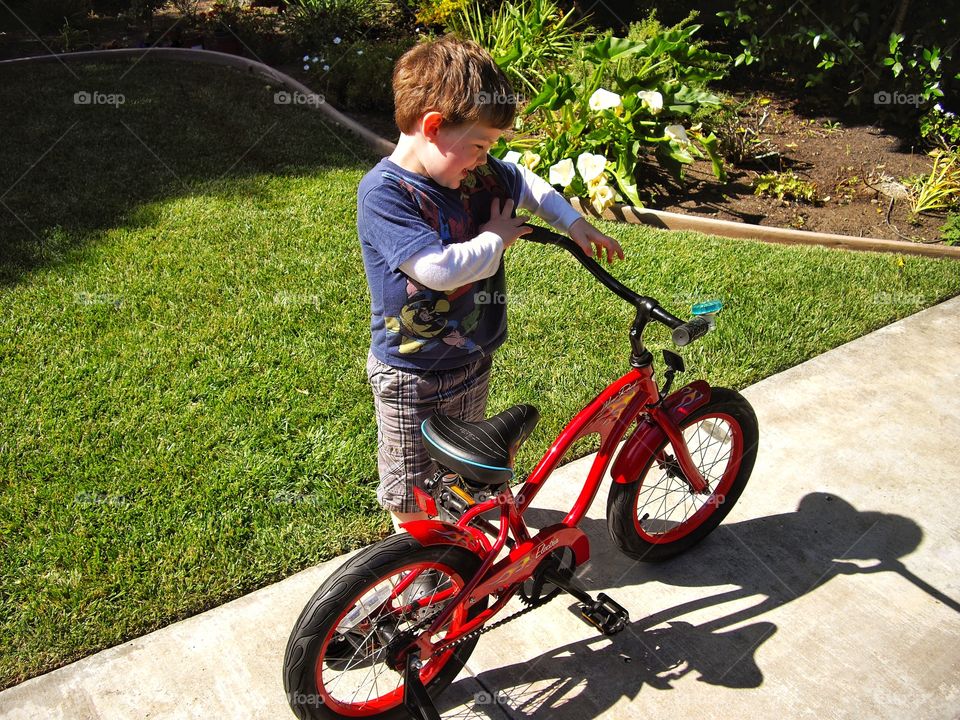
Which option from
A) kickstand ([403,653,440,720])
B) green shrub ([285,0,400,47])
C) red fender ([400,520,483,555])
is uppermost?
green shrub ([285,0,400,47])

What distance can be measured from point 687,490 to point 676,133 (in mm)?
2979

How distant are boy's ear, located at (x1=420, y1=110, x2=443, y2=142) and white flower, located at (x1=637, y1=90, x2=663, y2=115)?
3.50 m

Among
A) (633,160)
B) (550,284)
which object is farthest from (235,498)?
(633,160)

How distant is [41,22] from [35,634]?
7.38m

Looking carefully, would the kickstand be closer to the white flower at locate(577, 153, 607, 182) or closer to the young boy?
the young boy

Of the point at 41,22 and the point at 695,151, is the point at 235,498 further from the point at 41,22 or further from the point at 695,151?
the point at 41,22

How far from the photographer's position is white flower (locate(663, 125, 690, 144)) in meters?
5.17

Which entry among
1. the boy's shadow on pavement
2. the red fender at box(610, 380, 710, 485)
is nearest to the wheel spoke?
the boy's shadow on pavement

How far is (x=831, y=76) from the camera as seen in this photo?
6.64 metres

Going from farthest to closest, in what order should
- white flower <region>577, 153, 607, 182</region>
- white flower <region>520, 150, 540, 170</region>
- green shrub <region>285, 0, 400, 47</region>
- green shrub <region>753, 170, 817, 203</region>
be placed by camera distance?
green shrub <region>285, 0, 400, 47</region>
green shrub <region>753, 170, 817, 203</region>
white flower <region>520, 150, 540, 170</region>
white flower <region>577, 153, 607, 182</region>

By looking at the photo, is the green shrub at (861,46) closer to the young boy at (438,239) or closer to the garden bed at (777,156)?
the garden bed at (777,156)

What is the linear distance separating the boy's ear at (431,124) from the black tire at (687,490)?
119 cm

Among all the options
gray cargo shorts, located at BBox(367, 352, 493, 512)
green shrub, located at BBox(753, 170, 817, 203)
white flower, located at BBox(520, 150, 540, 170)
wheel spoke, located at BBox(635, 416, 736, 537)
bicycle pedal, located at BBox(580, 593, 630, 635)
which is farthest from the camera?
green shrub, located at BBox(753, 170, 817, 203)

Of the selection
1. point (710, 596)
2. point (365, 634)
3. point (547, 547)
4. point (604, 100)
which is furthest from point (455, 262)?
point (604, 100)
